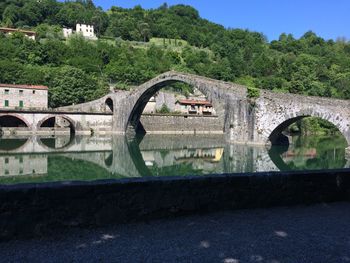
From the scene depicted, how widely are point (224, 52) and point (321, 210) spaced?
9251 centimetres

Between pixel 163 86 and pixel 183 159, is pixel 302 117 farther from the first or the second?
pixel 163 86

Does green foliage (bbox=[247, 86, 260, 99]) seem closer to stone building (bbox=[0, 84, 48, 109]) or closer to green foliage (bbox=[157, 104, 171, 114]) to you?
stone building (bbox=[0, 84, 48, 109])

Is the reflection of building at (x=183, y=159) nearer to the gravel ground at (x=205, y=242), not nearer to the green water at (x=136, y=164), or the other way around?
the green water at (x=136, y=164)

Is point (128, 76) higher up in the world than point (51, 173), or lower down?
higher up

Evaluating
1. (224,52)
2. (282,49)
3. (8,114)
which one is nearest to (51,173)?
(8,114)

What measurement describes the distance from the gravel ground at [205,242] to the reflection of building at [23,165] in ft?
39.3

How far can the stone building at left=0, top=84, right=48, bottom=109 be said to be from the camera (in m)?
41.8

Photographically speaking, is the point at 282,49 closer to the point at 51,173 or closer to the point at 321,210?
the point at 51,173

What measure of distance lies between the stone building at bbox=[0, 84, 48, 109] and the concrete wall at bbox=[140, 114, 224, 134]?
11827mm

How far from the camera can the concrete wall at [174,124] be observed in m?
48.5

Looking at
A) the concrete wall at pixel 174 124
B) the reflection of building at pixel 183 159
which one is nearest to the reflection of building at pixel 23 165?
the reflection of building at pixel 183 159

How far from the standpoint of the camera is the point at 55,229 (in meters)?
4.53

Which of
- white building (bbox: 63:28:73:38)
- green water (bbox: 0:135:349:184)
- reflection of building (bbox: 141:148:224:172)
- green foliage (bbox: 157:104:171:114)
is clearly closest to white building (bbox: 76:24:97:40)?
white building (bbox: 63:28:73:38)

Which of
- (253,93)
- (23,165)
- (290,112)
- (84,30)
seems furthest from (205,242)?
(84,30)
